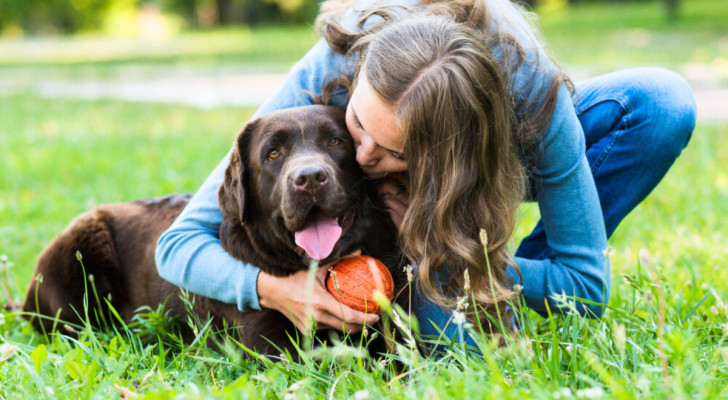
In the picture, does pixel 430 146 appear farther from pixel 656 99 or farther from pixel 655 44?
pixel 655 44

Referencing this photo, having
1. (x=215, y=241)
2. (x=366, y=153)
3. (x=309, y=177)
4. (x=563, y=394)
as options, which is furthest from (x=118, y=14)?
(x=563, y=394)

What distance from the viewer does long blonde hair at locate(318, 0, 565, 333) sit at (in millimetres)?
2570

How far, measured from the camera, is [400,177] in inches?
120

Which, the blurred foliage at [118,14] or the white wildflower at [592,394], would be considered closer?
the white wildflower at [592,394]

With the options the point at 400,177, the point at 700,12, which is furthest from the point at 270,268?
the point at 700,12

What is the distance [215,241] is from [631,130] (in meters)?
1.95

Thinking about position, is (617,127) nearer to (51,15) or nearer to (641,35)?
(641,35)

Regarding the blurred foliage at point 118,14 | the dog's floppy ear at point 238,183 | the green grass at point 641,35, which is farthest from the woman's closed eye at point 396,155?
the blurred foliage at point 118,14

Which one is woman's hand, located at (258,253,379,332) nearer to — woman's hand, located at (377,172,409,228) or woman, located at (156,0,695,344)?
woman, located at (156,0,695,344)

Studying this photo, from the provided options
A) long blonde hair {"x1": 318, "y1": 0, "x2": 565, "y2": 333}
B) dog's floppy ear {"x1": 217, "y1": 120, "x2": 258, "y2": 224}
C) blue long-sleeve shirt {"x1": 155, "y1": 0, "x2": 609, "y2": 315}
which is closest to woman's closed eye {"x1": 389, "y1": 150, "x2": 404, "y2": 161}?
long blonde hair {"x1": 318, "y1": 0, "x2": 565, "y2": 333}

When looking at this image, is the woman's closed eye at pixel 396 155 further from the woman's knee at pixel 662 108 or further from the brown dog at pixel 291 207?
the woman's knee at pixel 662 108

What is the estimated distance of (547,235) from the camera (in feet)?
9.89

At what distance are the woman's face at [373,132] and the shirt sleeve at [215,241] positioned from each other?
371 mm

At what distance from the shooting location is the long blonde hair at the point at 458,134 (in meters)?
2.57
